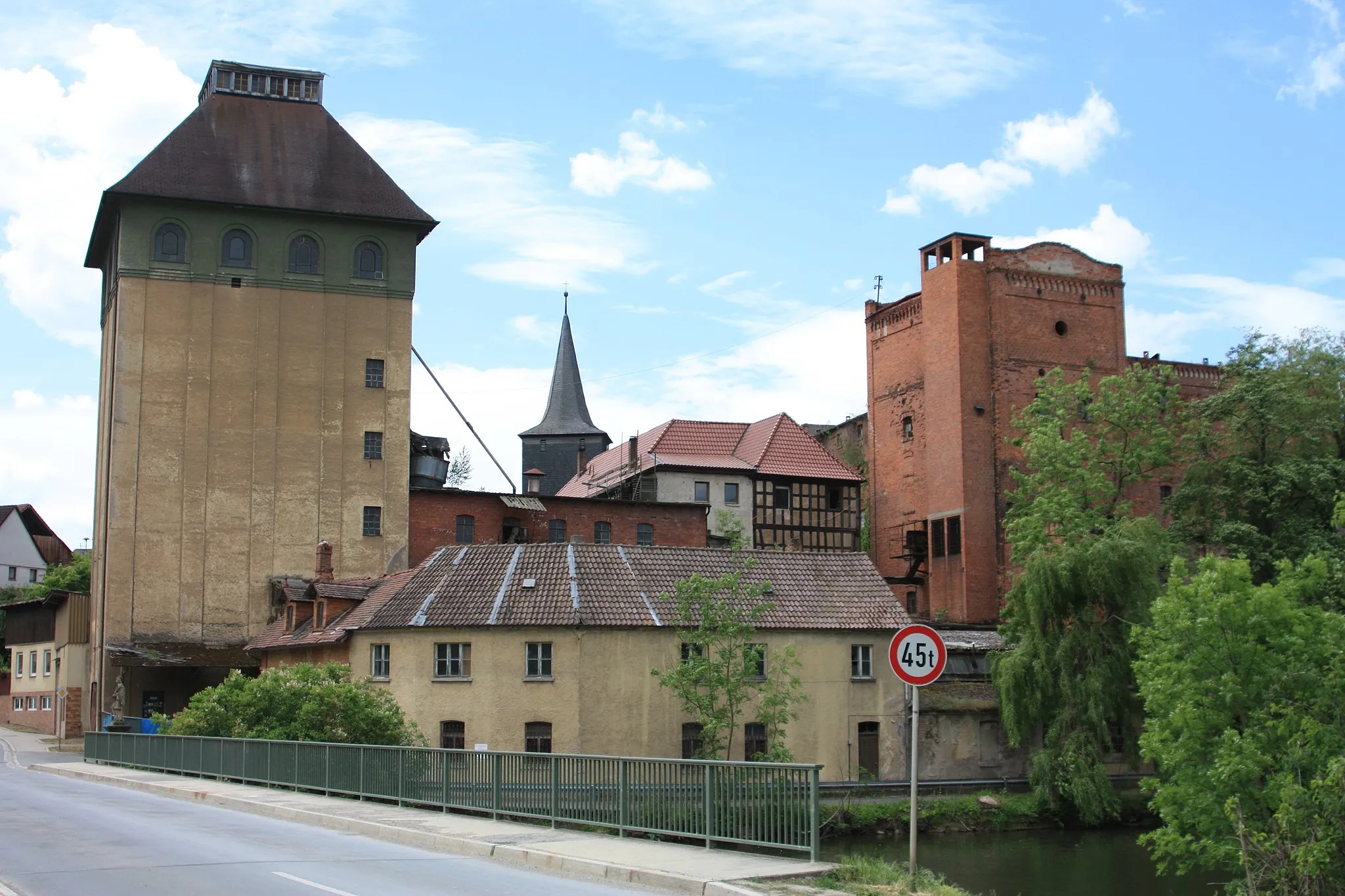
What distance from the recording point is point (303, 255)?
54.2 meters

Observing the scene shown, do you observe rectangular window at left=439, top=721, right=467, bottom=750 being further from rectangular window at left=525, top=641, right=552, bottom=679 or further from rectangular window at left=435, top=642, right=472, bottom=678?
rectangular window at left=525, top=641, right=552, bottom=679

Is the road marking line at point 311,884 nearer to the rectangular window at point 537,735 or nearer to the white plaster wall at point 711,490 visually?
the rectangular window at point 537,735

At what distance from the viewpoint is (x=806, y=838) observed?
47.7 ft

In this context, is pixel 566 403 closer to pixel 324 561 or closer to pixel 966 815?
pixel 324 561

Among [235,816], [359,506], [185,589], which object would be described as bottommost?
[235,816]

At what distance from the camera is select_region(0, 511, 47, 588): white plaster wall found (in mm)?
93938

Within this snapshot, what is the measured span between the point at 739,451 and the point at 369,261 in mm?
19155

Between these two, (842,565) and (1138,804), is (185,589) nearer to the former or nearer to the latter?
(842,565)

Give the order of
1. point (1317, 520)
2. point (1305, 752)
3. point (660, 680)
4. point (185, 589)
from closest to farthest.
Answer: point (1305, 752) → point (660, 680) → point (1317, 520) → point (185, 589)

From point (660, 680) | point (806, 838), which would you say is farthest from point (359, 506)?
point (806, 838)

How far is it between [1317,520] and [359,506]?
3410 cm

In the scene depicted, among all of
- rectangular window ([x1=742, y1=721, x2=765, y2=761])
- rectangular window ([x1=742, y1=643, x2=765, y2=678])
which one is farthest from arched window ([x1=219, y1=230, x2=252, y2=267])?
rectangular window ([x1=742, y1=721, x2=765, y2=761])

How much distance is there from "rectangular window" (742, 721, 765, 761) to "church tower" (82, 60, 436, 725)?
19113 mm

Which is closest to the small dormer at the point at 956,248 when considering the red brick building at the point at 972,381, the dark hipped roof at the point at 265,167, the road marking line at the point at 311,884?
the red brick building at the point at 972,381
